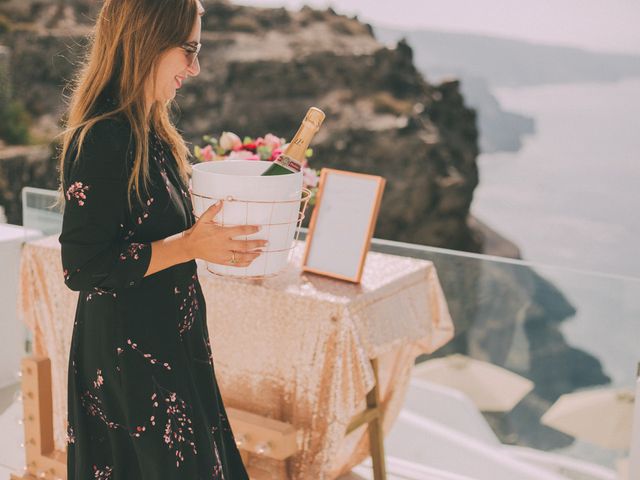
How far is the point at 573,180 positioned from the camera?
2562 centimetres

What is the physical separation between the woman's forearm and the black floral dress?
0.01m

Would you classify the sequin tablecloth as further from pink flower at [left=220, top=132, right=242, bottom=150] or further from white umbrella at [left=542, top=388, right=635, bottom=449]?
white umbrella at [left=542, top=388, right=635, bottom=449]

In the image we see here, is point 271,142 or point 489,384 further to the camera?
point 489,384

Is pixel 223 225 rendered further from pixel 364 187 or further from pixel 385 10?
pixel 385 10

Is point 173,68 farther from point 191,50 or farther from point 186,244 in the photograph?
point 186,244

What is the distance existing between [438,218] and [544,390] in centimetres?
1653

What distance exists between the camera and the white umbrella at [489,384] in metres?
2.69

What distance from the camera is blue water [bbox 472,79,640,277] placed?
2427cm

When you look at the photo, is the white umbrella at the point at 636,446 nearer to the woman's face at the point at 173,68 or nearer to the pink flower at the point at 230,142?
the pink flower at the point at 230,142

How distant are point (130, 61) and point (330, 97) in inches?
817

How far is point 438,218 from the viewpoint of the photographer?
19031mm

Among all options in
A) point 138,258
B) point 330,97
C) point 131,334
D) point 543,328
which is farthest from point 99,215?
point 330,97

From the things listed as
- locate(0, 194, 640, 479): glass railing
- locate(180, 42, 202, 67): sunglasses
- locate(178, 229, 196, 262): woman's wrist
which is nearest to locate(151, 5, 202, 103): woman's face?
locate(180, 42, 202, 67): sunglasses

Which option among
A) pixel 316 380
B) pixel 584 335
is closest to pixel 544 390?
pixel 584 335
